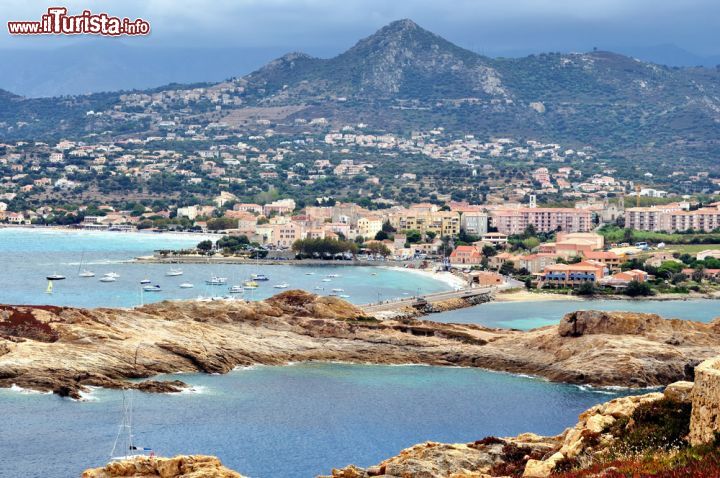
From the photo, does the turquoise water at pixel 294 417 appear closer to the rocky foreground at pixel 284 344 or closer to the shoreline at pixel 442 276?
the rocky foreground at pixel 284 344

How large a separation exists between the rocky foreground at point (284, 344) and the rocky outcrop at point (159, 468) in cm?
1148

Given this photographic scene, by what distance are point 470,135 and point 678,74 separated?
43.4 m

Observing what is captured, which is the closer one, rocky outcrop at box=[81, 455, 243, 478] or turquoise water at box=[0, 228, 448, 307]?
rocky outcrop at box=[81, 455, 243, 478]

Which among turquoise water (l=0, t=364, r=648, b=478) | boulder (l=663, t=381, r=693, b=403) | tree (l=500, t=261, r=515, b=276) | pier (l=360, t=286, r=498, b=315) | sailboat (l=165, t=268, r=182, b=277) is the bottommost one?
turquoise water (l=0, t=364, r=648, b=478)

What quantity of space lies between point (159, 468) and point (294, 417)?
34.3ft

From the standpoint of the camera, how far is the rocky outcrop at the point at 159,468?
19.1m

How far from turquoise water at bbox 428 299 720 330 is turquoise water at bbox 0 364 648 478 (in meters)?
13.2

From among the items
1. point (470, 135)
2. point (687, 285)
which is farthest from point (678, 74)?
point (687, 285)

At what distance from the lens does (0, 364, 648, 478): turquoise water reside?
25344mm

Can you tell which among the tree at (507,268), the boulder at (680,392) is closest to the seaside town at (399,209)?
the tree at (507,268)

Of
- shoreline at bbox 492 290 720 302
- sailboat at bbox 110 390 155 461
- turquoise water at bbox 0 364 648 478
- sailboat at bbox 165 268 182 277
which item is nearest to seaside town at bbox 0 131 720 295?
shoreline at bbox 492 290 720 302

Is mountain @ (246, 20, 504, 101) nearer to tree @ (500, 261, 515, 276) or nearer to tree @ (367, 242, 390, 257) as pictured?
tree @ (367, 242, 390, 257)

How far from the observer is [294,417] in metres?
29.6

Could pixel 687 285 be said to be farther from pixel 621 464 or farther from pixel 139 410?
pixel 621 464
